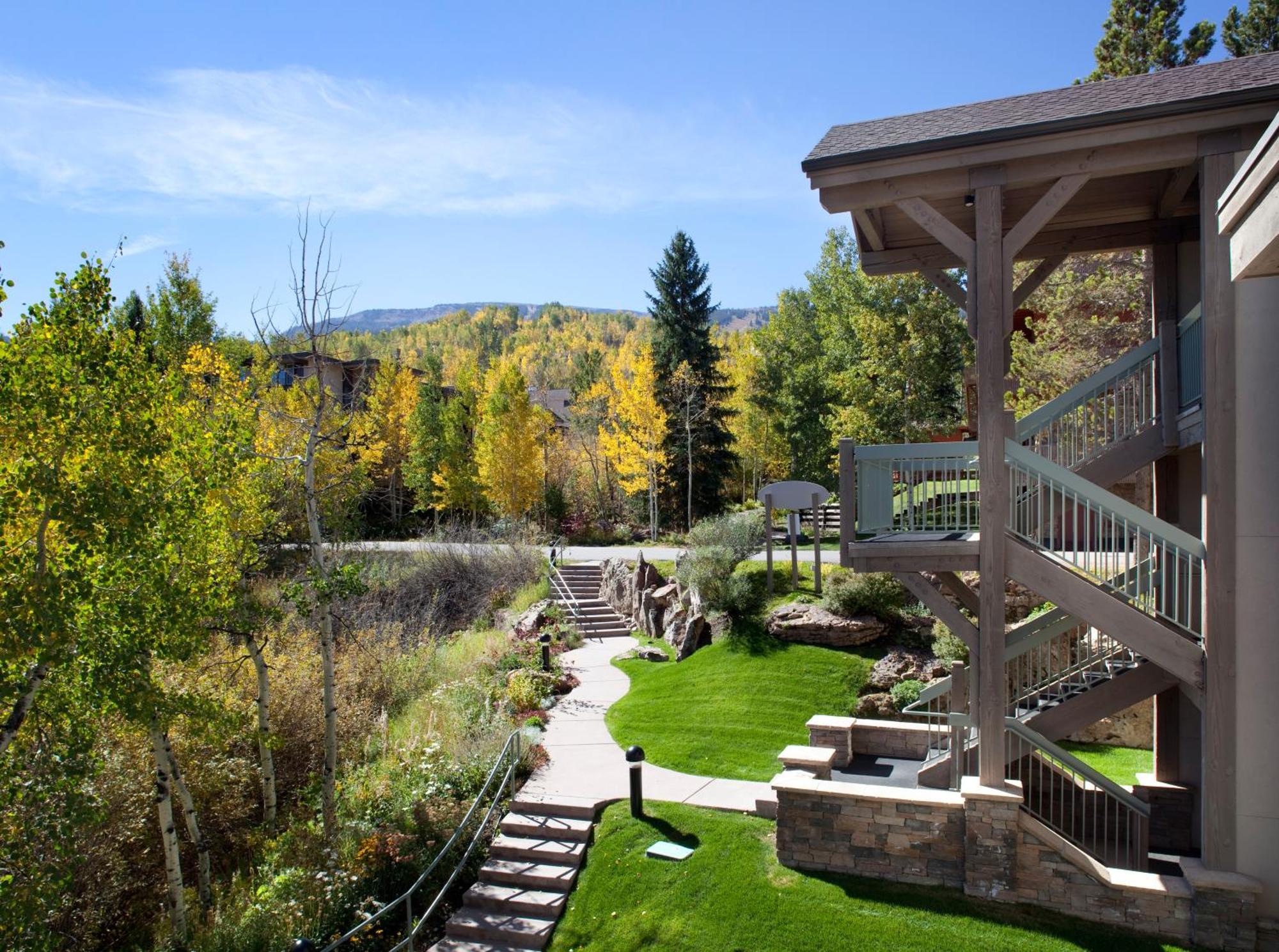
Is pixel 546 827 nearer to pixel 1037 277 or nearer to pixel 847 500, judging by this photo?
pixel 847 500

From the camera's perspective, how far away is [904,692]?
42.5ft

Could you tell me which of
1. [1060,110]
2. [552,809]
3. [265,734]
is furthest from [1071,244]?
[265,734]

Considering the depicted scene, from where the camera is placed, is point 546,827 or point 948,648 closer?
point 546,827

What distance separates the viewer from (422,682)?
606 inches

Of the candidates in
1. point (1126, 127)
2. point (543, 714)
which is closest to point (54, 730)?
point (543, 714)

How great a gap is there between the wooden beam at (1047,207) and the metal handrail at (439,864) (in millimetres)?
7847

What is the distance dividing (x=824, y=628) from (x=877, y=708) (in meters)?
2.13

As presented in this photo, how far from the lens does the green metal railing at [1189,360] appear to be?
8.30 m

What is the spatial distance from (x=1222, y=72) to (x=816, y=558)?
10.9 m

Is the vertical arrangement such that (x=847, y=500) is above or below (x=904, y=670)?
above

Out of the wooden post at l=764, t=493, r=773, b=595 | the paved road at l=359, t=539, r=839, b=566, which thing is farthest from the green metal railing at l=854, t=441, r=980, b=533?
the paved road at l=359, t=539, r=839, b=566

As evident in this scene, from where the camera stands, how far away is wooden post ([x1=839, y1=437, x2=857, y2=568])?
843 cm

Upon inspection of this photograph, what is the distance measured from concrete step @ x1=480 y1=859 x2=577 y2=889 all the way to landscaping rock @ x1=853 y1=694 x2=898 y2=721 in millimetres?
5676

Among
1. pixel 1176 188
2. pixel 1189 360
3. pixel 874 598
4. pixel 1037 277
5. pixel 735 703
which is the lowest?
pixel 735 703
